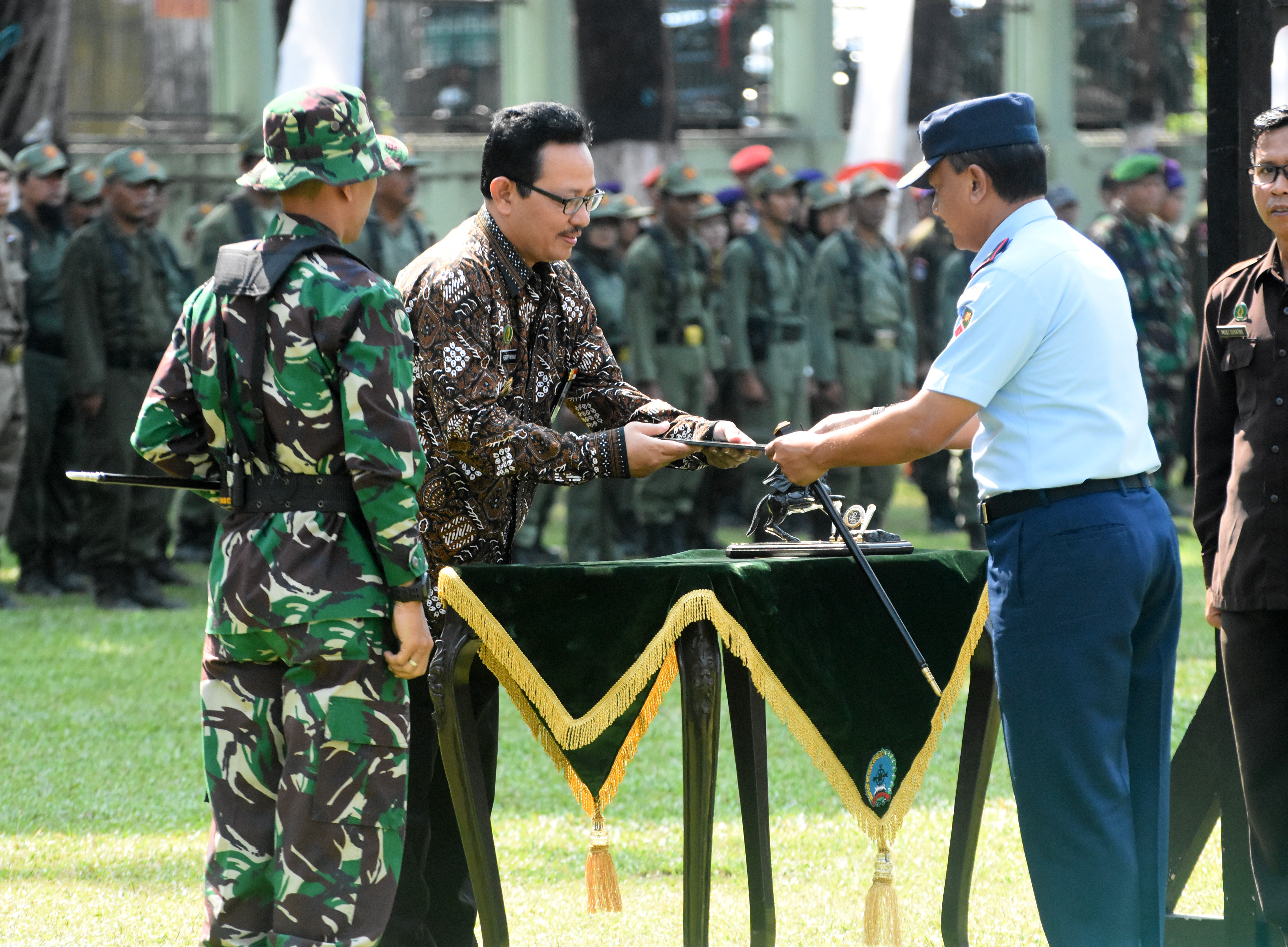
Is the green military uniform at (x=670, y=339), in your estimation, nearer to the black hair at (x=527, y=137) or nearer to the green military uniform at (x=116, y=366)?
the green military uniform at (x=116, y=366)

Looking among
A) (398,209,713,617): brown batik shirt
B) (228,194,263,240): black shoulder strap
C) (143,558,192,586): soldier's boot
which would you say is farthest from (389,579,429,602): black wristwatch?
(143,558,192,586): soldier's boot

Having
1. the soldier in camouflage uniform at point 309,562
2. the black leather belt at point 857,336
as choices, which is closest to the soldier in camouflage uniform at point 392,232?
the black leather belt at point 857,336

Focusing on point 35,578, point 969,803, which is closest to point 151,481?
point 969,803

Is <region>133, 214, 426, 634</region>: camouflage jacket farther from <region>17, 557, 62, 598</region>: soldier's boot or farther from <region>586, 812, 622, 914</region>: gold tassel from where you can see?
<region>17, 557, 62, 598</region>: soldier's boot

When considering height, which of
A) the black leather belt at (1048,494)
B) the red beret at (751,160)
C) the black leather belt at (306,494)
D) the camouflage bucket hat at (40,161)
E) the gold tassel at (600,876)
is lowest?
the gold tassel at (600,876)

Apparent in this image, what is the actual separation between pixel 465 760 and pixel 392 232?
266 inches

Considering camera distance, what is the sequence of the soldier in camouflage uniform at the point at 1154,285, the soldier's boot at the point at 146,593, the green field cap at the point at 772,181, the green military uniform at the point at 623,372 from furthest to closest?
the soldier in camouflage uniform at the point at 1154,285
the green field cap at the point at 772,181
the green military uniform at the point at 623,372
the soldier's boot at the point at 146,593

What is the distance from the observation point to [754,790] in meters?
3.89

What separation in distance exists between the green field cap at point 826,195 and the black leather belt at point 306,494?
9273 mm

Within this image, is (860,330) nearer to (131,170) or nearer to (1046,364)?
(131,170)

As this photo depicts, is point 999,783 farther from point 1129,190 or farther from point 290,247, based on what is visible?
point 1129,190

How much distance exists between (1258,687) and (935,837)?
1746 millimetres

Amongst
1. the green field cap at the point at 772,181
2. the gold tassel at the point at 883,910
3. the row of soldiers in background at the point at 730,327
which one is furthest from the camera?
the green field cap at the point at 772,181

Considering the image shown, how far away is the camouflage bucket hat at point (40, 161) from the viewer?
9914 mm
